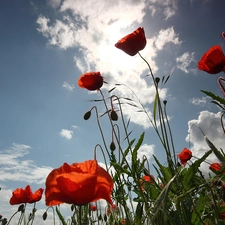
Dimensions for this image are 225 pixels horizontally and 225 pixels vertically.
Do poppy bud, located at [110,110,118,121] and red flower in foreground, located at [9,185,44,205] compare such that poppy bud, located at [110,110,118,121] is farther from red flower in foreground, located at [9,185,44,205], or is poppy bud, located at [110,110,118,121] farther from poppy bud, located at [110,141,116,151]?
red flower in foreground, located at [9,185,44,205]

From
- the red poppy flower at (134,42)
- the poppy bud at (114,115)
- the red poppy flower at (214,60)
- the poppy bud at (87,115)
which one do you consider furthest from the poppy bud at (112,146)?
the red poppy flower at (214,60)

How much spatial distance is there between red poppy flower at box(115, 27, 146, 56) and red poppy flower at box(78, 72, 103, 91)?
41 cm

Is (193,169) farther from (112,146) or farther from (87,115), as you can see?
(87,115)

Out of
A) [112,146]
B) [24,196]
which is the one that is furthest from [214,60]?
[24,196]

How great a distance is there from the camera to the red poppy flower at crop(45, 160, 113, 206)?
3.53ft

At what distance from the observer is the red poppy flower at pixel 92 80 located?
2.77m

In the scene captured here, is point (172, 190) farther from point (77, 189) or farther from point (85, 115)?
point (85, 115)

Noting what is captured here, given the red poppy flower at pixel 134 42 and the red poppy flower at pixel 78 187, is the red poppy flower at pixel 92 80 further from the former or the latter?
the red poppy flower at pixel 78 187

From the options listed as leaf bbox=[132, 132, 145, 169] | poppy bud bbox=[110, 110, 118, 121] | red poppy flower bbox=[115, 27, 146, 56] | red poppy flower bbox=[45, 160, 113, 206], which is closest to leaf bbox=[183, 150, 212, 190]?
leaf bbox=[132, 132, 145, 169]

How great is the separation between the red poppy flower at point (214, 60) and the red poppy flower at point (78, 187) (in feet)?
4.98

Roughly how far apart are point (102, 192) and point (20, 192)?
3.39 meters

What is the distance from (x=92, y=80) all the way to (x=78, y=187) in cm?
180

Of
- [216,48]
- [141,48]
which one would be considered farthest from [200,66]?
[141,48]

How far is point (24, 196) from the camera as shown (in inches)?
161
